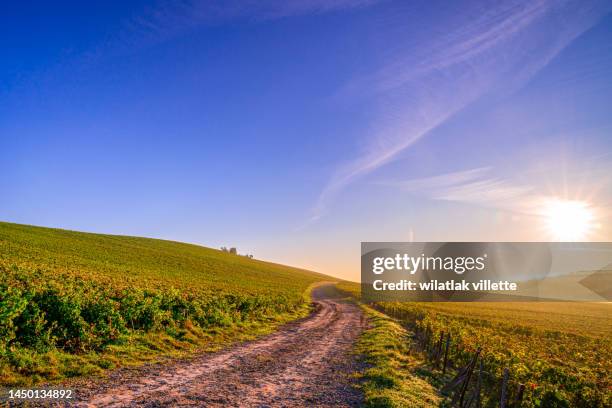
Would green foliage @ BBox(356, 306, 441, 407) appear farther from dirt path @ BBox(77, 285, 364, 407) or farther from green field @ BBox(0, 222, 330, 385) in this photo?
green field @ BBox(0, 222, 330, 385)

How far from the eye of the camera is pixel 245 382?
14359 millimetres

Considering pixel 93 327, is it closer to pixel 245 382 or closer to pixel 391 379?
pixel 245 382

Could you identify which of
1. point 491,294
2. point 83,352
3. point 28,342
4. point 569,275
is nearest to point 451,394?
point 83,352

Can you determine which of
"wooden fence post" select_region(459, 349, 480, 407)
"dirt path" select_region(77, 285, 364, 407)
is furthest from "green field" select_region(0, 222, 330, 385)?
"wooden fence post" select_region(459, 349, 480, 407)

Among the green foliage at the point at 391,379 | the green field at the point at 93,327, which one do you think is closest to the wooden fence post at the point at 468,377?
the green foliage at the point at 391,379

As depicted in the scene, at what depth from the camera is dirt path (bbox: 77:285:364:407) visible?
11.9 m

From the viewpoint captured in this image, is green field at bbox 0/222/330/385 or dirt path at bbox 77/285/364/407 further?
green field at bbox 0/222/330/385

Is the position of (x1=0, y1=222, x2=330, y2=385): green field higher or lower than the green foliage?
higher

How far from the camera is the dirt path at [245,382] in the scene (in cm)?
1190

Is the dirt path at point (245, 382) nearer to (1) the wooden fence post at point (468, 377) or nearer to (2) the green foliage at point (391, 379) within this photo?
(2) the green foliage at point (391, 379)

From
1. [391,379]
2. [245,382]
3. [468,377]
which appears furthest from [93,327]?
[468,377]

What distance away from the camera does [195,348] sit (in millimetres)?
20219

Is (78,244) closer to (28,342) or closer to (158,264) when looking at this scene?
(158,264)

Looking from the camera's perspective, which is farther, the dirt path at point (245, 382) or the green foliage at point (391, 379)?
the green foliage at point (391, 379)
